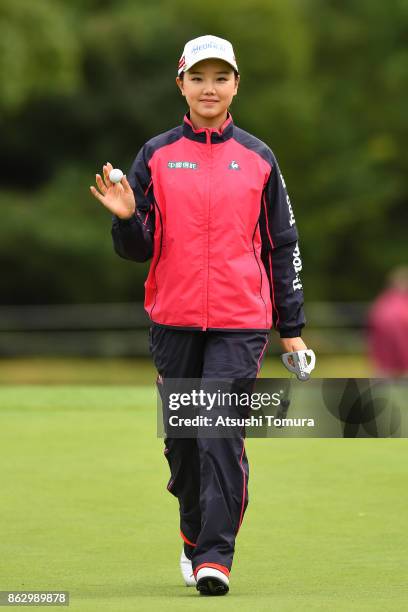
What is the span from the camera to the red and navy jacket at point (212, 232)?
530 centimetres

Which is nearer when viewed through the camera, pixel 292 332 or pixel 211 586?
pixel 211 586

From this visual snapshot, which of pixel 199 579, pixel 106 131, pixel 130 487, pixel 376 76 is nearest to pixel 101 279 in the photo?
pixel 106 131

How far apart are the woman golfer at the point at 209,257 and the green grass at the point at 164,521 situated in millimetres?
305

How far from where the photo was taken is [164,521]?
6.40m

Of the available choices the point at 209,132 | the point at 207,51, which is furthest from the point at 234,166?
the point at 207,51

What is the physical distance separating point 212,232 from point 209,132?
0.40 meters

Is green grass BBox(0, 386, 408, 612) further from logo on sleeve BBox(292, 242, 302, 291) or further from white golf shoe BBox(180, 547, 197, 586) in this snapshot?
logo on sleeve BBox(292, 242, 302, 291)

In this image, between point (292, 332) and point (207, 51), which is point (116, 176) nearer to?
point (207, 51)

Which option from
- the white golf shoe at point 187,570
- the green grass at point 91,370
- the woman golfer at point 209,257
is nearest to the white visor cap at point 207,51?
the woman golfer at point 209,257

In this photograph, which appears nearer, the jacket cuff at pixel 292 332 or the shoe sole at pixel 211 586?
the shoe sole at pixel 211 586

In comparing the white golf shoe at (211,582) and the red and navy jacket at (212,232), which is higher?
the red and navy jacket at (212,232)

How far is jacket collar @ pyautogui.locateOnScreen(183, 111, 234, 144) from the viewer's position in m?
5.45

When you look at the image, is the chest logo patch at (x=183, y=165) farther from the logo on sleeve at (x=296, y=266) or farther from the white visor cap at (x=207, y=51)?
the logo on sleeve at (x=296, y=266)

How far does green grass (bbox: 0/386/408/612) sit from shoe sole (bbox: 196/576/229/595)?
4 centimetres
